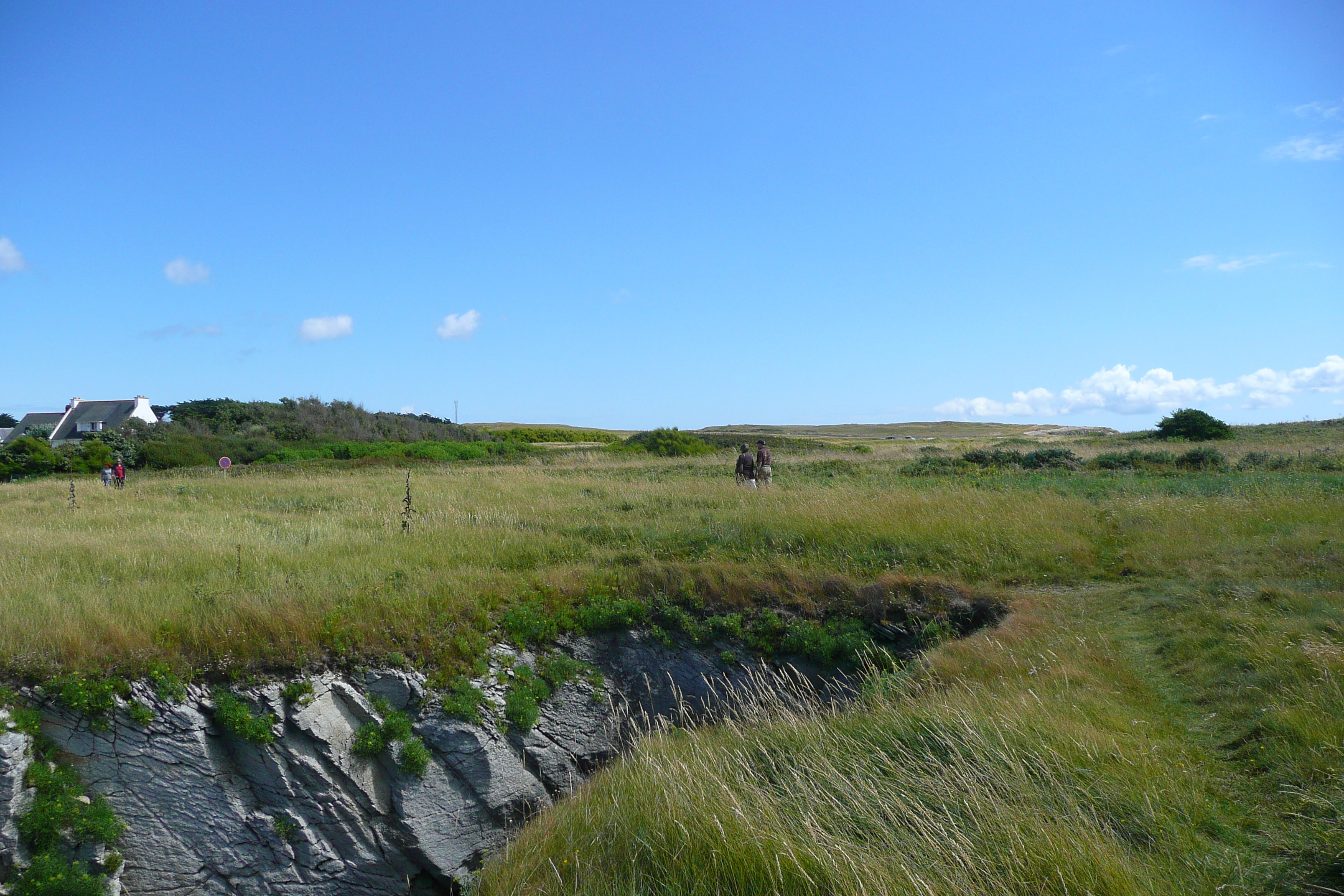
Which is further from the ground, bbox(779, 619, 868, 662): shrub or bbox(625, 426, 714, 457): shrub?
bbox(625, 426, 714, 457): shrub

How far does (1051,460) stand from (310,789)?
1163 inches

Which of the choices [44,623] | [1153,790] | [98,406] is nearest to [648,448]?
[44,623]

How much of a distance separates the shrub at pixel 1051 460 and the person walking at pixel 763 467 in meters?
12.6

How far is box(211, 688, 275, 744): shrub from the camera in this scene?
7430 millimetres

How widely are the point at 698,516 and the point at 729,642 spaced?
523 cm

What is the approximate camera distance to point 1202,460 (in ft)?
86.5

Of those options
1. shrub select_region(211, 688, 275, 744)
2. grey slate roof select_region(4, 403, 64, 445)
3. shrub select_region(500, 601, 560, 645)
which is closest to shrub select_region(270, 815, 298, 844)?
shrub select_region(211, 688, 275, 744)

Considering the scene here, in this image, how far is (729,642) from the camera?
1053 cm

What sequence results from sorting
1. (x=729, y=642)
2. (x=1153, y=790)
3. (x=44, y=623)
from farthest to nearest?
(x=729, y=642), (x=44, y=623), (x=1153, y=790)

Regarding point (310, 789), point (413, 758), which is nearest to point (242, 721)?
point (310, 789)

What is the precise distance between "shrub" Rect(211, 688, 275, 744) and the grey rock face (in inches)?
3.3

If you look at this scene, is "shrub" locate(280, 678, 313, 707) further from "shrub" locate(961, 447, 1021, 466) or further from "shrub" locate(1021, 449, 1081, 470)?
"shrub" locate(961, 447, 1021, 466)

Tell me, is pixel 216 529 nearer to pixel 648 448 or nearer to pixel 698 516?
pixel 698 516

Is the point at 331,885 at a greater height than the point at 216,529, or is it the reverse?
the point at 216,529
